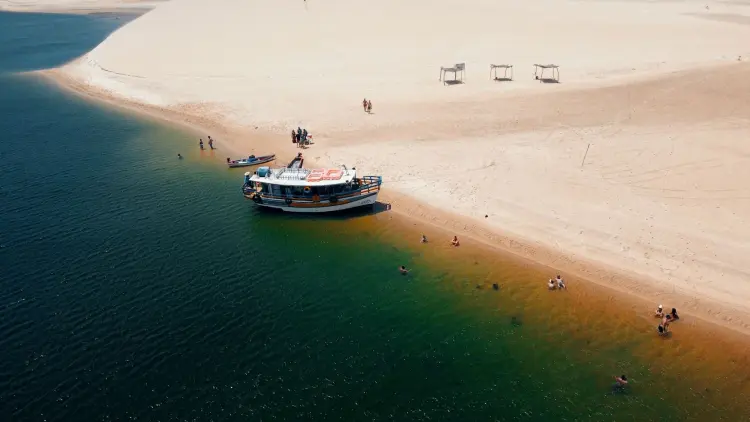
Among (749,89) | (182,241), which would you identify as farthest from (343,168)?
(749,89)

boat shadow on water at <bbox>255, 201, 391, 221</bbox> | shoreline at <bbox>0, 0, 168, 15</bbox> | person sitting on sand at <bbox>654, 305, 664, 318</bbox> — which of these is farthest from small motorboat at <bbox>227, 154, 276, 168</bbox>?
shoreline at <bbox>0, 0, 168, 15</bbox>

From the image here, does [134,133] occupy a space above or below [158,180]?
above

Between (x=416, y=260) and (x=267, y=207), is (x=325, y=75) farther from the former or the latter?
(x=416, y=260)

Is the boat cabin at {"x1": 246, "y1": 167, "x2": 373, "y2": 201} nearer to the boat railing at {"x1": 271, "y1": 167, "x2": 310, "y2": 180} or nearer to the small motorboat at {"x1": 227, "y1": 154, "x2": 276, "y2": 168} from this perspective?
the boat railing at {"x1": 271, "y1": 167, "x2": 310, "y2": 180}

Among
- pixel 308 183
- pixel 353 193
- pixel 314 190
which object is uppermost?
pixel 308 183

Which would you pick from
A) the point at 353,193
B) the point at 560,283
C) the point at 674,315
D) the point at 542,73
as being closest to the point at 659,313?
the point at 674,315

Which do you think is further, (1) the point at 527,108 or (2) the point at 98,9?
(2) the point at 98,9

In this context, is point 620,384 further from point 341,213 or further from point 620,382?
point 341,213

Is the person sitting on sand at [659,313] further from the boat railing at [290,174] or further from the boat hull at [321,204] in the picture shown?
the boat railing at [290,174]

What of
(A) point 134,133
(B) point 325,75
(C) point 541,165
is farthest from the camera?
(B) point 325,75
